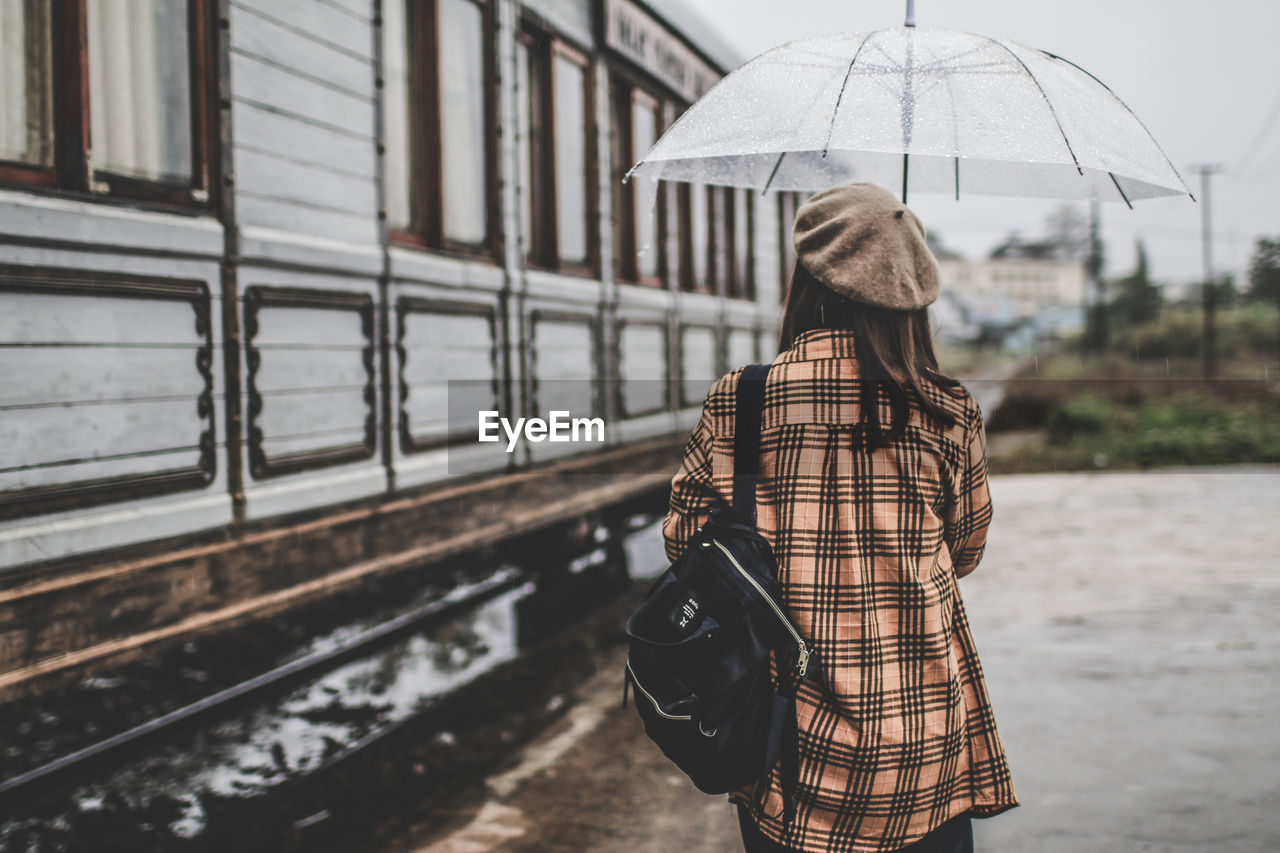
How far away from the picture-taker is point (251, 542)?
3.41 meters

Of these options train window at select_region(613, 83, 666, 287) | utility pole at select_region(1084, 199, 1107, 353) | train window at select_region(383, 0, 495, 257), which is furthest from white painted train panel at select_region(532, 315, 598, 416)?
utility pole at select_region(1084, 199, 1107, 353)

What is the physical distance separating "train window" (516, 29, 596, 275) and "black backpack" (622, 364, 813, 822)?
4170 millimetres

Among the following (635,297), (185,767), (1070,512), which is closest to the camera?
(185,767)

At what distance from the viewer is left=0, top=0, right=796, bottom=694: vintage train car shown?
272cm

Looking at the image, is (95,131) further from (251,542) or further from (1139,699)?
(1139,699)

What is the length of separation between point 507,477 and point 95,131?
2769 mm

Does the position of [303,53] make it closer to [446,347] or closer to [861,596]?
[446,347]

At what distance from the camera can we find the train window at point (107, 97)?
274 centimetres

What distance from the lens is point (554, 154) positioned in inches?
239

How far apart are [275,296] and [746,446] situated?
250 cm

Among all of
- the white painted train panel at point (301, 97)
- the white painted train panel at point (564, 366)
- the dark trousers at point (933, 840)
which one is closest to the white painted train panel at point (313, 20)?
the white painted train panel at point (301, 97)

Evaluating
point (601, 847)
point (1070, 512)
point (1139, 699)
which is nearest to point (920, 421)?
point (601, 847)

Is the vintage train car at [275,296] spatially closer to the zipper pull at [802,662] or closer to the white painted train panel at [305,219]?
the white painted train panel at [305,219]

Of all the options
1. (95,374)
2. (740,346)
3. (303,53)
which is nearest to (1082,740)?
(95,374)
